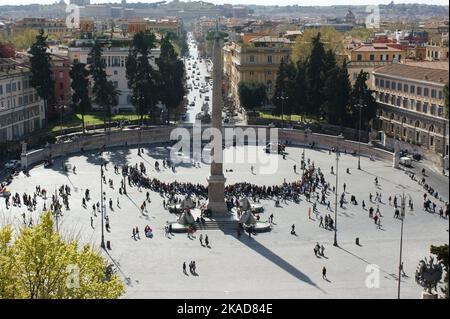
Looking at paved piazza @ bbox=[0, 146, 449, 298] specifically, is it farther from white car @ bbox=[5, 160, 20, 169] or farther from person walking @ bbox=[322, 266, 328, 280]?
white car @ bbox=[5, 160, 20, 169]

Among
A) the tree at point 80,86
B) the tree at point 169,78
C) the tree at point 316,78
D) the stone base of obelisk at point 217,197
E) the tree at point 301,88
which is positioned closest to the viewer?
the stone base of obelisk at point 217,197

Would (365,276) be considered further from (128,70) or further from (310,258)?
(128,70)

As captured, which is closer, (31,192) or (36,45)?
(31,192)

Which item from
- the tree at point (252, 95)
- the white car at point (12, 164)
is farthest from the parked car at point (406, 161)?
the white car at point (12, 164)

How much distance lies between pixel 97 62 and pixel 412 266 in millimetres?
47298

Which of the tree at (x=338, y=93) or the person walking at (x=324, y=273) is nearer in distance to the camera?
the person walking at (x=324, y=273)

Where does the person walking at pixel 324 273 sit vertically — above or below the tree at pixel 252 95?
below

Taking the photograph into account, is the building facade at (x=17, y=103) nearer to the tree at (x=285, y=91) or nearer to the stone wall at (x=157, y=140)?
the stone wall at (x=157, y=140)

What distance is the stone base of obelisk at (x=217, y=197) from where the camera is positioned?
4634cm

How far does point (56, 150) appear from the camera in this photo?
66.7 meters

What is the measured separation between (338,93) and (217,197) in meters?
31.8

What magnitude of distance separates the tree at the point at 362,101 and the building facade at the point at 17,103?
31.8 m

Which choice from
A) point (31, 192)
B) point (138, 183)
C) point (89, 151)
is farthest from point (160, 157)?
point (31, 192)

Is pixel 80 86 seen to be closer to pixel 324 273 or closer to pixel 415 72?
pixel 415 72
